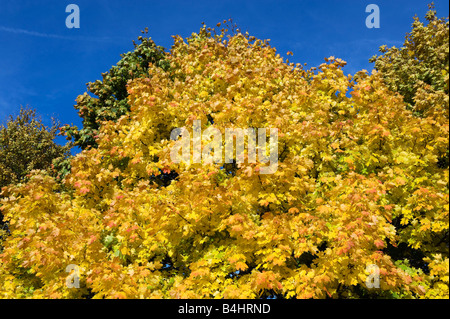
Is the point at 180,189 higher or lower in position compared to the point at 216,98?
lower

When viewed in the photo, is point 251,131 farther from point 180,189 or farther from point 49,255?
point 49,255

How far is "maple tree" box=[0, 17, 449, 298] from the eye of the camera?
23.2ft

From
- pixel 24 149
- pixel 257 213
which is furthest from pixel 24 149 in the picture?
pixel 257 213

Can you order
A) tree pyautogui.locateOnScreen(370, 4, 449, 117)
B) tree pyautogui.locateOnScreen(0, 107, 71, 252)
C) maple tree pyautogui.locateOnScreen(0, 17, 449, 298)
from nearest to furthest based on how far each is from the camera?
maple tree pyautogui.locateOnScreen(0, 17, 449, 298), tree pyautogui.locateOnScreen(370, 4, 449, 117), tree pyautogui.locateOnScreen(0, 107, 71, 252)

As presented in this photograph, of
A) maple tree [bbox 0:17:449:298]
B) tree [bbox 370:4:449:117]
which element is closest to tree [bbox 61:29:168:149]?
maple tree [bbox 0:17:449:298]

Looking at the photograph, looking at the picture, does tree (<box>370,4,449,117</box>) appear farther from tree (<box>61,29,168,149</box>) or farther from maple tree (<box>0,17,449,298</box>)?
tree (<box>61,29,168,149</box>)

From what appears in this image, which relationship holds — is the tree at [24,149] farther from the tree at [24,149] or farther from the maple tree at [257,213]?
the maple tree at [257,213]

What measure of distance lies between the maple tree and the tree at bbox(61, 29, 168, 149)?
4.00 metres

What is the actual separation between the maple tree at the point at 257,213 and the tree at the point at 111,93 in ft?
13.1

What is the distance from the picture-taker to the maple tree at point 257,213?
7082mm

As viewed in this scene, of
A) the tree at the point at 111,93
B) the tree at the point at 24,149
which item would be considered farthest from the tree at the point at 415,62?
the tree at the point at 24,149

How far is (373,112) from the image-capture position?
925cm


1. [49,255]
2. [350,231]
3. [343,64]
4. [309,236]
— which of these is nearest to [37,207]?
[49,255]

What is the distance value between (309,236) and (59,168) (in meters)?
12.5
